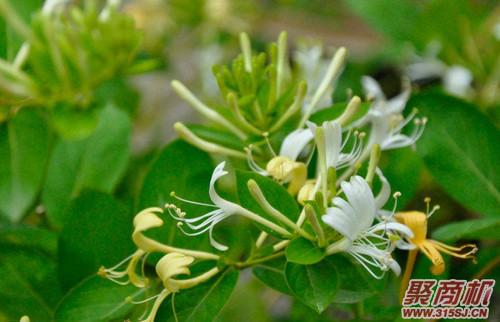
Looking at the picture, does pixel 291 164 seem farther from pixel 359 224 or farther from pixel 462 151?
pixel 462 151

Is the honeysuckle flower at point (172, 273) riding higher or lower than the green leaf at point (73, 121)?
lower

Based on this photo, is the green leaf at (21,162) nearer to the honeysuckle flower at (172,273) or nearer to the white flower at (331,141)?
the honeysuckle flower at (172,273)

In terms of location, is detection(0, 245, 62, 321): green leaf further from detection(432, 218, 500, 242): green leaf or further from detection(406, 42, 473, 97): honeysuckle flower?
detection(406, 42, 473, 97): honeysuckle flower

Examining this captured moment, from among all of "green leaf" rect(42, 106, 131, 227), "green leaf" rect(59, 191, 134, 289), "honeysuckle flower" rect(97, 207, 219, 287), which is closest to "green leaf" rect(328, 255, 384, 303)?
"honeysuckle flower" rect(97, 207, 219, 287)

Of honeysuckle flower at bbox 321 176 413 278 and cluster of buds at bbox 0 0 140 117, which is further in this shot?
cluster of buds at bbox 0 0 140 117

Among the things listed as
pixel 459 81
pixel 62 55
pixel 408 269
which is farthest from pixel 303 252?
pixel 459 81

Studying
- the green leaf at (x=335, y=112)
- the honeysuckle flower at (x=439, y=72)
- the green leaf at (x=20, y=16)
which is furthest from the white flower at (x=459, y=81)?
the green leaf at (x=20, y=16)
